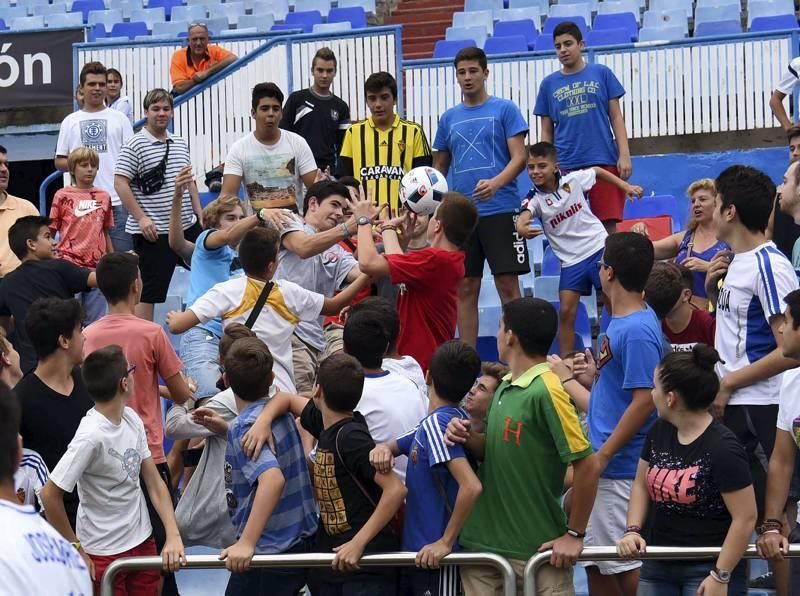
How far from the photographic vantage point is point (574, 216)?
8.92 meters

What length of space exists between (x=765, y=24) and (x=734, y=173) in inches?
356

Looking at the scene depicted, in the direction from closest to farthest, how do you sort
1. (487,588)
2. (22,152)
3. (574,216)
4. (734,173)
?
(487,588)
(734,173)
(574,216)
(22,152)

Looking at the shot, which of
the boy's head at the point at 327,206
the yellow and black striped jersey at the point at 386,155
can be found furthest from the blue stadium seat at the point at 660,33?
the boy's head at the point at 327,206

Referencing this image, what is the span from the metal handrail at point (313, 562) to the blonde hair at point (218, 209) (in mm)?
3191

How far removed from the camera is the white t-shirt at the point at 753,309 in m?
6.16

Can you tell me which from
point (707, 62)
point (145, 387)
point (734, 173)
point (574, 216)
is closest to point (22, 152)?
point (707, 62)

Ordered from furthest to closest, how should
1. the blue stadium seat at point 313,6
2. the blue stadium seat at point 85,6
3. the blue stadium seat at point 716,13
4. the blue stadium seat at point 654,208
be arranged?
the blue stadium seat at point 85,6 → the blue stadium seat at point 313,6 → the blue stadium seat at point 716,13 → the blue stadium seat at point 654,208

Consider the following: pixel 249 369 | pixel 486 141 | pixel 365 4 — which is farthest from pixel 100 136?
pixel 365 4

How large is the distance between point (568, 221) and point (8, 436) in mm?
5806

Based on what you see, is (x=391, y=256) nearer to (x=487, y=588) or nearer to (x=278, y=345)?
(x=278, y=345)

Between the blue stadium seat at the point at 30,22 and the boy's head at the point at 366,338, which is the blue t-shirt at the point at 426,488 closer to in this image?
the boy's head at the point at 366,338

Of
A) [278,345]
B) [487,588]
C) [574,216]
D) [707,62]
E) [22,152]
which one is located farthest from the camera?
[22,152]

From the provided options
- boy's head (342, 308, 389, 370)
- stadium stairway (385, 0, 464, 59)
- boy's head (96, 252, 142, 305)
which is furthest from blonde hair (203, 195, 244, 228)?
stadium stairway (385, 0, 464, 59)

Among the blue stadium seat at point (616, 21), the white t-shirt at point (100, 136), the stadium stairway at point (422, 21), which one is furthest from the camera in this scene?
the stadium stairway at point (422, 21)
